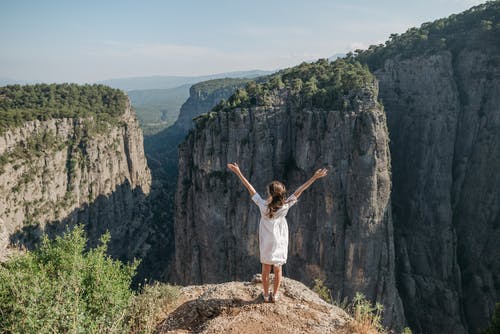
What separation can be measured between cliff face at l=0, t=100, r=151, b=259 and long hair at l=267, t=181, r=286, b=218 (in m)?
46.5

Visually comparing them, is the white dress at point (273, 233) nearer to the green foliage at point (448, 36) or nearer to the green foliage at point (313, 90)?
the green foliage at point (313, 90)

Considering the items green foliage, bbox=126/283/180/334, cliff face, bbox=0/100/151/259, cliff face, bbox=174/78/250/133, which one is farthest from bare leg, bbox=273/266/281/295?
cliff face, bbox=174/78/250/133

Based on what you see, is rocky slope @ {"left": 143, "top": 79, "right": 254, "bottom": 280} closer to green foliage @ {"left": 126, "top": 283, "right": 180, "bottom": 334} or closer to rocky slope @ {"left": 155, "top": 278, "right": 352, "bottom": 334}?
green foliage @ {"left": 126, "top": 283, "right": 180, "bottom": 334}

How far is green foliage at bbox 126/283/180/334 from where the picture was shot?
887 cm

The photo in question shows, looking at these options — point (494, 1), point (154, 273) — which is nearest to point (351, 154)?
point (494, 1)

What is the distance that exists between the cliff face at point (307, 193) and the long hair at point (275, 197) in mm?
26874

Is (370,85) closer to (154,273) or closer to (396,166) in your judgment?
(396,166)

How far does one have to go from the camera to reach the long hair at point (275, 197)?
27.8 ft

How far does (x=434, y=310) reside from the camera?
39062 mm

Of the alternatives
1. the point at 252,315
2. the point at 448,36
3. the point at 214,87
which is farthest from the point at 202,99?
the point at 252,315

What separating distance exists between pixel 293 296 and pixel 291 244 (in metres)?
27.6

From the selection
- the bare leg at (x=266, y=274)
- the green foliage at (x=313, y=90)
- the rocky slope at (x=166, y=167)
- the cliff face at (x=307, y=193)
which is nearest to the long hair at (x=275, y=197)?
the bare leg at (x=266, y=274)

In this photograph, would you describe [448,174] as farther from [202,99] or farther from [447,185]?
[202,99]

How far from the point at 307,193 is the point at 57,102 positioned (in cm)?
5080
